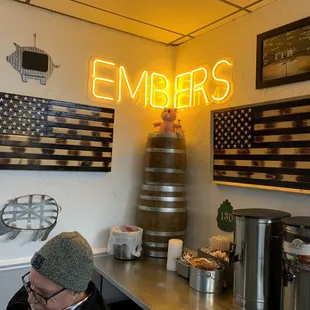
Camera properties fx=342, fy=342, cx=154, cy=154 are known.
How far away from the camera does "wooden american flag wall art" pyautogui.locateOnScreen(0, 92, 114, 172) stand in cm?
215

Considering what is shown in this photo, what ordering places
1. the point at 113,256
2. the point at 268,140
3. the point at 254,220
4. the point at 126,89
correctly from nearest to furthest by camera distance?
the point at 254,220, the point at 268,140, the point at 113,256, the point at 126,89

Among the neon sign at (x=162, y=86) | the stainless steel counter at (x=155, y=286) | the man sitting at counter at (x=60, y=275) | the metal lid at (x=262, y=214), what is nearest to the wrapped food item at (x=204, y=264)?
the stainless steel counter at (x=155, y=286)

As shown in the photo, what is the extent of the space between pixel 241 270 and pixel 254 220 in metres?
0.27

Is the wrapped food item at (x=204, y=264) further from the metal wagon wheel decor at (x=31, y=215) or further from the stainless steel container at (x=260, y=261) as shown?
the metal wagon wheel decor at (x=31, y=215)

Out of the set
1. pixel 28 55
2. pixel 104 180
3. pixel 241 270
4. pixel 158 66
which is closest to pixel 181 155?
pixel 104 180

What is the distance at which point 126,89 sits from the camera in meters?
2.63

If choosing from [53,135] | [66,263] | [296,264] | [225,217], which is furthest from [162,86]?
[66,263]

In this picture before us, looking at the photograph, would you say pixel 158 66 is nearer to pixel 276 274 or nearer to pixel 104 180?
pixel 104 180

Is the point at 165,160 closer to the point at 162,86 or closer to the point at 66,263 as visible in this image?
the point at 162,86

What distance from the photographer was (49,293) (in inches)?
46.4

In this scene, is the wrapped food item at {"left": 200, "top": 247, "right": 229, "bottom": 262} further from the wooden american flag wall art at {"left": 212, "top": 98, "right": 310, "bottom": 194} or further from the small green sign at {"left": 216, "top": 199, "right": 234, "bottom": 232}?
the wooden american flag wall art at {"left": 212, "top": 98, "right": 310, "bottom": 194}

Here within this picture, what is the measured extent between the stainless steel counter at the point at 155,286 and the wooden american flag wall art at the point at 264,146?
698 millimetres

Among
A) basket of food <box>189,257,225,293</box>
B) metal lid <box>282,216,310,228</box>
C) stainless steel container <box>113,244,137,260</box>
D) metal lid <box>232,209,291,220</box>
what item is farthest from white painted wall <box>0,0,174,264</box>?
metal lid <box>282,216,310,228</box>

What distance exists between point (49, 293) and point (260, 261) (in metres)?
1.01
